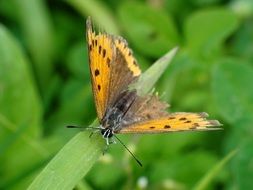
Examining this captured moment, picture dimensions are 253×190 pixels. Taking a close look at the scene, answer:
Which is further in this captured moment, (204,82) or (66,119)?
(204,82)

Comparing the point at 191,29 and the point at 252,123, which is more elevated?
the point at 191,29

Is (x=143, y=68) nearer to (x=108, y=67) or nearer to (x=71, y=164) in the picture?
(x=108, y=67)

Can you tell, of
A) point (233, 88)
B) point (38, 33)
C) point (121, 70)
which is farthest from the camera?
point (38, 33)

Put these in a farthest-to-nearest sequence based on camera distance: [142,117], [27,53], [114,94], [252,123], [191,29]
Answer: [27,53], [191,29], [252,123], [114,94], [142,117]

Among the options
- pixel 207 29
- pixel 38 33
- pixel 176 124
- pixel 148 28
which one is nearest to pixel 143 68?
pixel 148 28

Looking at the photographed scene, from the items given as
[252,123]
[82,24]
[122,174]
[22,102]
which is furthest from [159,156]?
[82,24]

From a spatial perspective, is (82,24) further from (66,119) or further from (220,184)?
(220,184)

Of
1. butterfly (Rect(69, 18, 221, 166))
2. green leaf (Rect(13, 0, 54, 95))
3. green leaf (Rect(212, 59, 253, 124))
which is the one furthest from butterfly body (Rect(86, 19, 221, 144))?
green leaf (Rect(13, 0, 54, 95))
